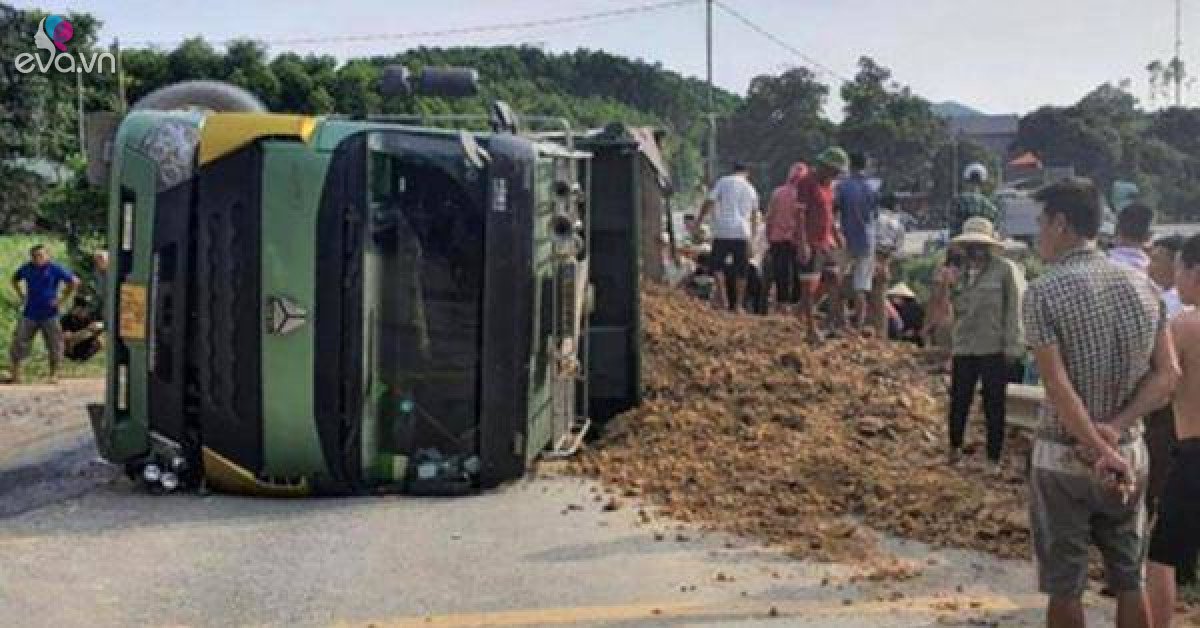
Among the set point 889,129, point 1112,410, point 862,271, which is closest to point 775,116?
point 889,129

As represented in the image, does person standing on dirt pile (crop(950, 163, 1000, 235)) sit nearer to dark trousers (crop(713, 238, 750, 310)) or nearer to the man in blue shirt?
dark trousers (crop(713, 238, 750, 310))

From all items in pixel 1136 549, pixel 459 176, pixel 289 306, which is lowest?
pixel 1136 549

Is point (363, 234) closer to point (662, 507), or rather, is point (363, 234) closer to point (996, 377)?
point (662, 507)

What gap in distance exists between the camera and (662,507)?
Result: 7.91 m

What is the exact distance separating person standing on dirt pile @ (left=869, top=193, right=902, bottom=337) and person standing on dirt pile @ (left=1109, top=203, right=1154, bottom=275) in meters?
5.58

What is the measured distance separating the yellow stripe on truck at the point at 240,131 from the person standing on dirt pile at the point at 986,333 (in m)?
4.08

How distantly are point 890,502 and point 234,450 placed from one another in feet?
12.0

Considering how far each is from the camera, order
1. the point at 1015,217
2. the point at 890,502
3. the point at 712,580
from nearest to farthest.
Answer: the point at 712,580 → the point at 890,502 → the point at 1015,217

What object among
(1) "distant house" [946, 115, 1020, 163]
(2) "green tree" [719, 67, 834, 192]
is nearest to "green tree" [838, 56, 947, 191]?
(2) "green tree" [719, 67, 834, 192]

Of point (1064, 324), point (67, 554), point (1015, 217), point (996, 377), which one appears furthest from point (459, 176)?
point (1015, 217)

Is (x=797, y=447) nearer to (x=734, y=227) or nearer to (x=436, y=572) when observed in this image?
(x=436, y=572)

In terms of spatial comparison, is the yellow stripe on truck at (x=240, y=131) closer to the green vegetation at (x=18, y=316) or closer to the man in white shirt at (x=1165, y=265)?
the man in white shirt at (x=1165, y=265)

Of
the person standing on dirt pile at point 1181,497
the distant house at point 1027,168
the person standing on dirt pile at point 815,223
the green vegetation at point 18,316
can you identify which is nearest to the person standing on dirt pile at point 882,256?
the person standing on dirt pile at point 815,223

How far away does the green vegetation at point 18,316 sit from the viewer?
55.7 feet
